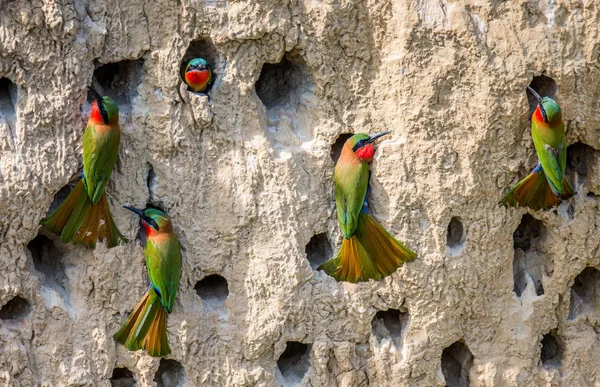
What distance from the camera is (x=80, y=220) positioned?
246 cm

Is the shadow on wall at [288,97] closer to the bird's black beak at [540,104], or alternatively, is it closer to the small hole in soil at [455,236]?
the small hole in soil at [455,236]

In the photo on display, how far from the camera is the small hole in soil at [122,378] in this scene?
8.71 ft

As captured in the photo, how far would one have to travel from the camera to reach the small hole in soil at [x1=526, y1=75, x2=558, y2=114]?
2.63 meters

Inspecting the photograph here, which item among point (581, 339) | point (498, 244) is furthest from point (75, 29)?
point (581, 339)

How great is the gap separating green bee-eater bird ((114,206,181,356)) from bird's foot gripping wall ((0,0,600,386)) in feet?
→ 0.18

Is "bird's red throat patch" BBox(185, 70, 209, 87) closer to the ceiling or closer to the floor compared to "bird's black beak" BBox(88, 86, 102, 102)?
closer to the ceiling

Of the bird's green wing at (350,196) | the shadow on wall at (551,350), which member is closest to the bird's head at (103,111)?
→ the bird's green wing at (350,196)

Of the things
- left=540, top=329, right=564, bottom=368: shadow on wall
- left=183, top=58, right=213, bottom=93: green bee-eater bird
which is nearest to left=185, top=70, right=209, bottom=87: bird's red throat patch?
left=183, top=58, right=213, bottom=93: green bee-eater bird

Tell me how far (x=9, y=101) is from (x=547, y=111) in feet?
4.78

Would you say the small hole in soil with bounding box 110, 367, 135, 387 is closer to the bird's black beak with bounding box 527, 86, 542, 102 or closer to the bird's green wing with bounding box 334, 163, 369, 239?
the bird's green wing with bounding box 334, 163, 369, 239

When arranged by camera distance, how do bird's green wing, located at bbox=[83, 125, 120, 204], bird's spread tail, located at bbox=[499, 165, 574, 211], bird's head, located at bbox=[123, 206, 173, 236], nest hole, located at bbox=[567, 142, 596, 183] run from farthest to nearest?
nest hole, located at bbox=[567, 142, 596, 183] < bird's spread tail, located at bbox=[499, 165, 574, 211] < bird's head, located at bbox=[123, 206, 173, 236] < bird's green wing, located at bbox=[83, 125, 120, 204]

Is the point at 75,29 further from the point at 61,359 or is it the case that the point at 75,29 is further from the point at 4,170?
the point at 61,359

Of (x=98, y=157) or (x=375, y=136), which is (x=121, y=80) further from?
(x=375, y=136)

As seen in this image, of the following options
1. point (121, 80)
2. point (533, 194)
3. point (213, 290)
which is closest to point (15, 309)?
point (213, 290)
